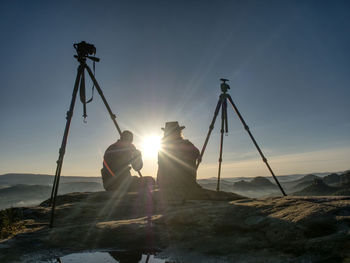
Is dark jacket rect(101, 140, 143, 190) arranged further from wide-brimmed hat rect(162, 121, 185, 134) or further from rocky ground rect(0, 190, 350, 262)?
rocky ground rect(0, 190, 350, 262)

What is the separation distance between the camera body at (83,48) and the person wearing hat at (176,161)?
3895mm

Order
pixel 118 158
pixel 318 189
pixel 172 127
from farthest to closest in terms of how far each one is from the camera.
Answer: pixel 318 189
pixel 118 158
pixel 172 127

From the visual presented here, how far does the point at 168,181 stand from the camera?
827 centimetres

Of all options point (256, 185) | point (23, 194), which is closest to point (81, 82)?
point (256, 185)

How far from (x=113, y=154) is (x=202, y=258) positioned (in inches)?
281

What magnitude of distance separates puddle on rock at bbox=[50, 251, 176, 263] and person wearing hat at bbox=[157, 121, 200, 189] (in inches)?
186

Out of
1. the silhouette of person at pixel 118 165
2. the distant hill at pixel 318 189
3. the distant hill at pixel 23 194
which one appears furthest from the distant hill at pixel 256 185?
the distant hill at pixel 23 194

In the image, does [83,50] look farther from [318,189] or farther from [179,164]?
[318,189]

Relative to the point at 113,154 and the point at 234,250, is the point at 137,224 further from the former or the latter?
the point at 113,154

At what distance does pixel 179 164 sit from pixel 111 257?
5.16 meters

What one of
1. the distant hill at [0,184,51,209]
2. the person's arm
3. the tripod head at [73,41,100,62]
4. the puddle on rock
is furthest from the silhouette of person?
the distant hill at [0,184,51,209]

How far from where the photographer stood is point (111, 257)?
319 cm

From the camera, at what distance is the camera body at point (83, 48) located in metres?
6.28

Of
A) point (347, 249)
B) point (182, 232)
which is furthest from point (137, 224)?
point (347, 249)
